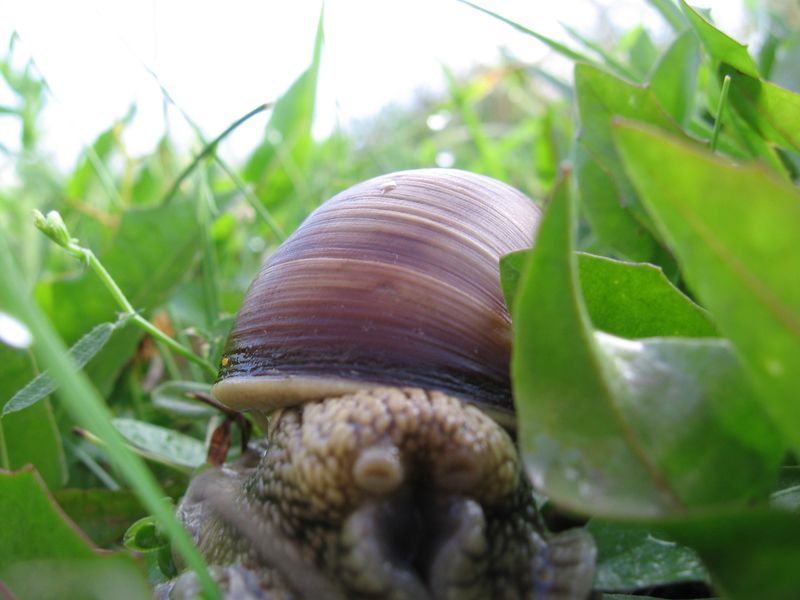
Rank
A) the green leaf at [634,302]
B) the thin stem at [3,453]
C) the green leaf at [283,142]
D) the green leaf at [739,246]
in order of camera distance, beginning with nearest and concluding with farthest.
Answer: the green leaf at [739,246] < the green leaf at [634,302] < the thin stem at [3,453] < the green leaf at [283,142]

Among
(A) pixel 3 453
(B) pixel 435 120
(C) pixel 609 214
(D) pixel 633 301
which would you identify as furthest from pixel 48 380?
(B) pixel 435 120

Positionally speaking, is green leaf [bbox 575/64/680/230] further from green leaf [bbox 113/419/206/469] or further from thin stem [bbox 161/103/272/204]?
green leaf [bbox 113/419/206/469]

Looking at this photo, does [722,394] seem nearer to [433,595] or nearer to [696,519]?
[696,519]

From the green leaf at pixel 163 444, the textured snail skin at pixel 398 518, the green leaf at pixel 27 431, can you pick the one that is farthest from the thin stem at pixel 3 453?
the textured snail skin at pixel 398 518

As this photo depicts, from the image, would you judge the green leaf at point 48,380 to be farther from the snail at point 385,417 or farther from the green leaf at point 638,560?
the green leaf at point 638,560

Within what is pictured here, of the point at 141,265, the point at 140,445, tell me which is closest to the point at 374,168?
the point at 141,265

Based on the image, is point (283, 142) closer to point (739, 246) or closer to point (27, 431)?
point (27, 431)
